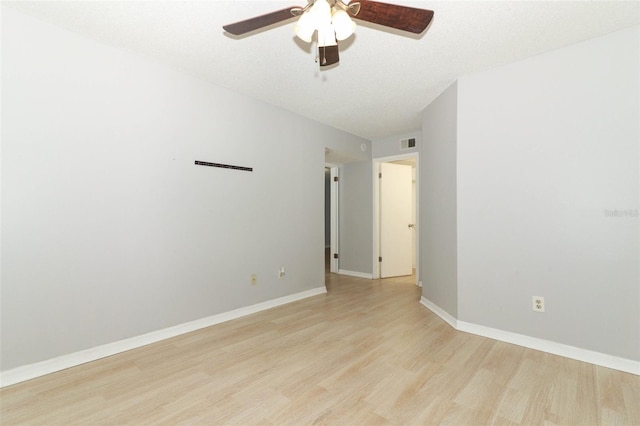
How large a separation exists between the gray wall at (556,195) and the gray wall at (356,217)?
242 centimetres

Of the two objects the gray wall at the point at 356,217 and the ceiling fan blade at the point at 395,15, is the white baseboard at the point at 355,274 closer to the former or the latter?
the gray wall at the point at 356,217

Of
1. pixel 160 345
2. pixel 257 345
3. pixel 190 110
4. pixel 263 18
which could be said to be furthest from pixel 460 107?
pixel 160 345

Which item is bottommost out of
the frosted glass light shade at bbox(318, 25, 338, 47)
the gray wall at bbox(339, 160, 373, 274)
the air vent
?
the gray wall at bbox(339, 160, 373, 274)

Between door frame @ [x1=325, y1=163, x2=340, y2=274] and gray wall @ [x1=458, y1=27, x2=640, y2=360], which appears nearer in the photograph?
gray wall @ [x1=458, y1=27, x2=640, y2=360]

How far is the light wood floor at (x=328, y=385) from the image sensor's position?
1602 mm

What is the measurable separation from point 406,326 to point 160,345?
232 centimetres

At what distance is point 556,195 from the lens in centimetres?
239

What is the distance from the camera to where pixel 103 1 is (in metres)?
1.87

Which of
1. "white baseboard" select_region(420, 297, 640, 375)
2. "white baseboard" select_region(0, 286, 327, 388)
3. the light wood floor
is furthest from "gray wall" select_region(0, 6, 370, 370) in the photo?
"white baseboard" select_region(420, 297, 640, 375)

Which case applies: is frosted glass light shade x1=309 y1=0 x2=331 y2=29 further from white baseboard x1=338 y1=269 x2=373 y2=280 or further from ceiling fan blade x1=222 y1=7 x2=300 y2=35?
white baseboard x1=338 y1=269 x2=373 y2=280

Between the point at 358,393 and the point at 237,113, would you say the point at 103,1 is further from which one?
the point at 358,393

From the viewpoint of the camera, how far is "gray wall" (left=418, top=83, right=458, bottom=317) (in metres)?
2.98

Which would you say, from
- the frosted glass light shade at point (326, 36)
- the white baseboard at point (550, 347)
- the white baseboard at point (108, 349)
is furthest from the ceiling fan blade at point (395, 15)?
the white baseboard at point (108, 349)

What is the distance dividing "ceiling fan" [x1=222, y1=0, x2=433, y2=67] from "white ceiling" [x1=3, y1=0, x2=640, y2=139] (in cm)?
31
